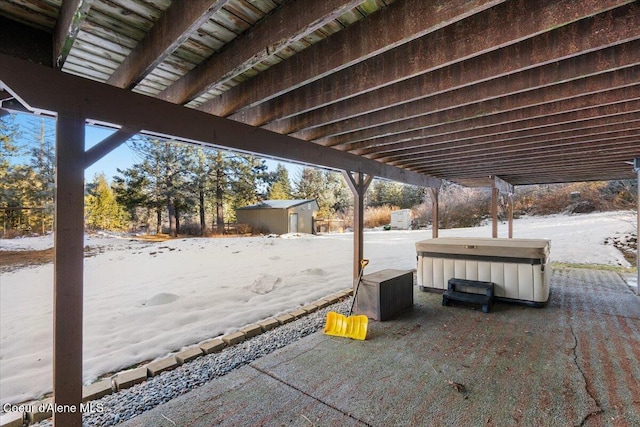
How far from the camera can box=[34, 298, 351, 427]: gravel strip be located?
2020 millimetres

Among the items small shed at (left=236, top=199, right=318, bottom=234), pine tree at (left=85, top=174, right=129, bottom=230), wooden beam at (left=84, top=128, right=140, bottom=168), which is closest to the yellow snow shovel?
wooden beam at (left=84, top=128, right=140, bottom=168)

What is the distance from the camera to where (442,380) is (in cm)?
233

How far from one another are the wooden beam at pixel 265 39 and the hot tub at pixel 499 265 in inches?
151

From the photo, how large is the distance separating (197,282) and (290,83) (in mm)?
4728

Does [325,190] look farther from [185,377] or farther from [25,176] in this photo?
[185,377]

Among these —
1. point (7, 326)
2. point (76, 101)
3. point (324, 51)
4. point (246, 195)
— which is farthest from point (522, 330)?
point (246, 195)

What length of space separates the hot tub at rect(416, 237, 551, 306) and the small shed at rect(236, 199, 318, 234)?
39.1 ft

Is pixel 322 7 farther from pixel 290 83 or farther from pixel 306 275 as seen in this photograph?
pixel 306 275

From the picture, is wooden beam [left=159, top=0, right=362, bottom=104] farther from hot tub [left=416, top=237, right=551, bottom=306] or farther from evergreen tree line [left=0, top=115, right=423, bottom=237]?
evergreen tree line [left=0, top=115, right=423, bottom=237]

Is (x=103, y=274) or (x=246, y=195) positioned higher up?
(x=246, y=195)

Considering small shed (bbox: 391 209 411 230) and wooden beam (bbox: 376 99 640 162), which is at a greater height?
wooden beam (bbox: 376 99 640 162)

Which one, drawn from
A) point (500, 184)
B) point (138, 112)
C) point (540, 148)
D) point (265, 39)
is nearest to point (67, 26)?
point (138, 112)

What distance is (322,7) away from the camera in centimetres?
145

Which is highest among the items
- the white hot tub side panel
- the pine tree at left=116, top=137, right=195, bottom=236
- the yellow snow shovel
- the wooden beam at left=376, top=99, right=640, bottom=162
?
the pine tree at left=116, top=137, right=195, bottom=236
